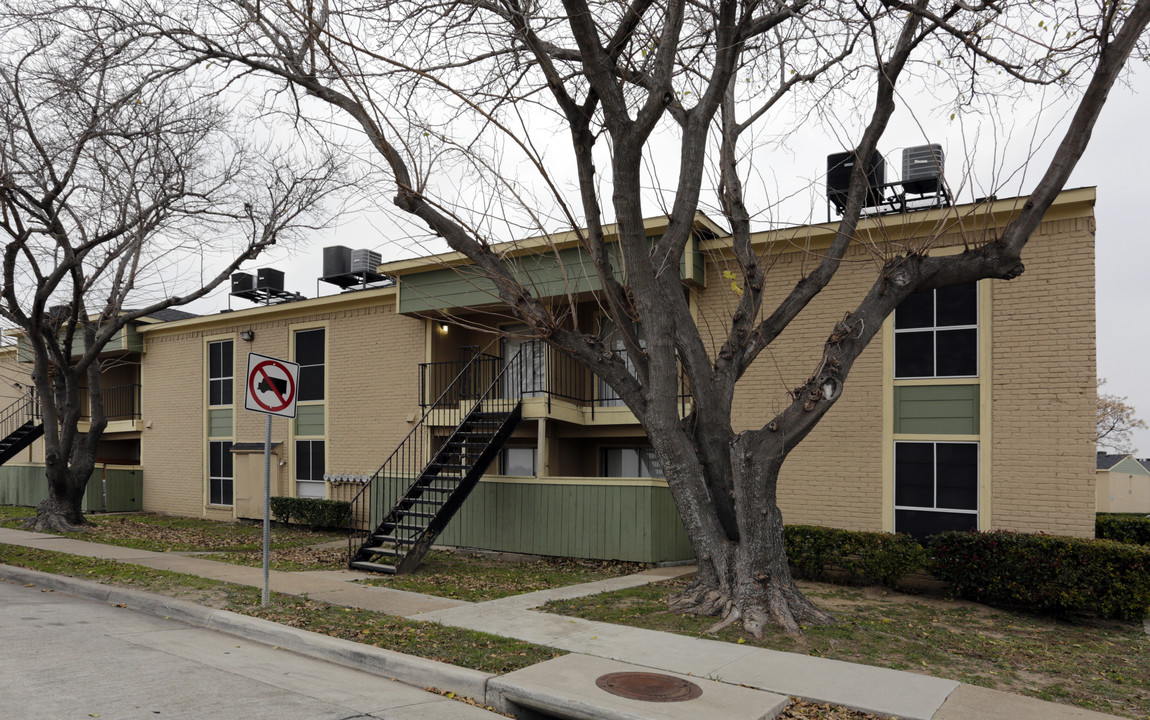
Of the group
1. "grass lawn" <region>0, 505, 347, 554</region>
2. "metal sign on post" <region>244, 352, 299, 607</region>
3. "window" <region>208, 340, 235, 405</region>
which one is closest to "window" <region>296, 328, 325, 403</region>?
"window" <region>208, 340, 235, 405</region>

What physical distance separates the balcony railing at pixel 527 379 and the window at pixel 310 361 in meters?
3.77

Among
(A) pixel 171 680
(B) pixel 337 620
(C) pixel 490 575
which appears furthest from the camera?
(C) pixel 490 575

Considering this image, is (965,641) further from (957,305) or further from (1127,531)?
(1127,531)

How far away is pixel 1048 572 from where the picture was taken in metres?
9.62

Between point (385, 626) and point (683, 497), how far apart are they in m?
3.43

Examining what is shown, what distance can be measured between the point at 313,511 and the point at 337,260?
715 cm

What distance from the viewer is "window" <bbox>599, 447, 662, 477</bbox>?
16375 millimetres

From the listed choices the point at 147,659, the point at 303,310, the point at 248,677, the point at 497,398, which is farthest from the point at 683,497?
the point at 303,310

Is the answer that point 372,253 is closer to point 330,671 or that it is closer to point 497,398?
point 497,398

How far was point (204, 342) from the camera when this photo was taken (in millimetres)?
21984

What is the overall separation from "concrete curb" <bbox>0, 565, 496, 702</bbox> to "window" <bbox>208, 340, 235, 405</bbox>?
11.7 m

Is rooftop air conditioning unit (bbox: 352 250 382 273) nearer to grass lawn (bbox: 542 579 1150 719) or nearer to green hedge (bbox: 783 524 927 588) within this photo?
grass lawn (bbox: 542 579 1150 719)

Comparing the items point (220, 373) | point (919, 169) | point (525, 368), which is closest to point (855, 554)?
point (919, 169)

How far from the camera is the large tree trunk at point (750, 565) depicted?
26.6 ft
